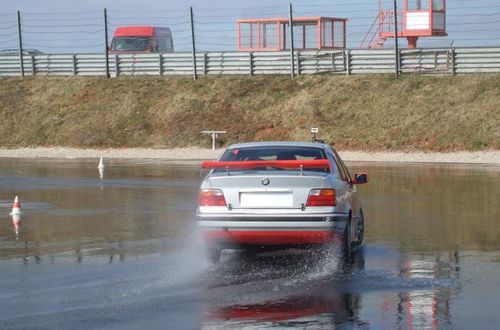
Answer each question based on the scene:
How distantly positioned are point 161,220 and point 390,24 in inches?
1378

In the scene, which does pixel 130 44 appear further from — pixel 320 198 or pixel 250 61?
pixel 320 198

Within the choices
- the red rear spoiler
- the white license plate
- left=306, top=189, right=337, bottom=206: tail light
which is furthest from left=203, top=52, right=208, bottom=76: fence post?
left=306, top=189, right=337, bottom=206: tail light

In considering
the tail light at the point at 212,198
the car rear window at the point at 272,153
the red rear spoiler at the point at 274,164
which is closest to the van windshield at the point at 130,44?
the car rear window at the point at 272,153

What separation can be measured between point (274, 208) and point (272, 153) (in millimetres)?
1710

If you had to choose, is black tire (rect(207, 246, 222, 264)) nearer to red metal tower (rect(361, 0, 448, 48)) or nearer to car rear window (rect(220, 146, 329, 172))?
car rear window (rect(220, 146, 329, 172))

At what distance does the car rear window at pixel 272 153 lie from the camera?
507 inches

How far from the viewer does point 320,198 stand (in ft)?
37.5

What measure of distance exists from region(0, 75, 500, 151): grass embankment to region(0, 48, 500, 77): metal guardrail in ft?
2.70

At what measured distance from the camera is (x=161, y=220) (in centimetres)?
1691

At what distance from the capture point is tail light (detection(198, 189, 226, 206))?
11625 millimetres

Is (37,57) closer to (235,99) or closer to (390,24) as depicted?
(235,99)

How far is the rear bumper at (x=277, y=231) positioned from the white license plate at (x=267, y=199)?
0.18 m

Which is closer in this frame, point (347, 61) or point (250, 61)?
point (347, 61)

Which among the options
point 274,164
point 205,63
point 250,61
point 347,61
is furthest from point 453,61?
point 274,164
